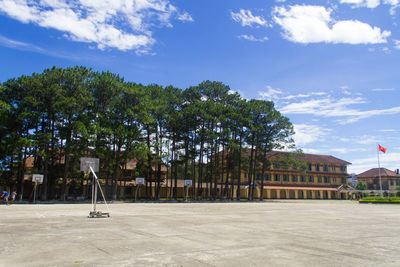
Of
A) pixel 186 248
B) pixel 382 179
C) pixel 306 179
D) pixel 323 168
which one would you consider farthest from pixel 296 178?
pixel 186 248

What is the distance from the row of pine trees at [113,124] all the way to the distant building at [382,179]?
5401 centimetres

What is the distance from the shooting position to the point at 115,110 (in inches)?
1766

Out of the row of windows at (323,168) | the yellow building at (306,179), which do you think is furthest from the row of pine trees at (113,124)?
the row of windows at (323,168)

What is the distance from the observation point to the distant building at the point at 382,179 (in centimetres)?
8962

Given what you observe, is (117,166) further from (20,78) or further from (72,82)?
(20,78)

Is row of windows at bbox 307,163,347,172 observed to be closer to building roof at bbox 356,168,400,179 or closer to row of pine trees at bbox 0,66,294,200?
building roof at bbox 356,168,400,179

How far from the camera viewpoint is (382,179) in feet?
300

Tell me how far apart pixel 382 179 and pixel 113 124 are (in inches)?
3276

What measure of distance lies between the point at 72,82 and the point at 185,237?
1425 inches

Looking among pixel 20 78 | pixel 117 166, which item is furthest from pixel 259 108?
pixel 20 78

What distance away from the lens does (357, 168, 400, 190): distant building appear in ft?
294

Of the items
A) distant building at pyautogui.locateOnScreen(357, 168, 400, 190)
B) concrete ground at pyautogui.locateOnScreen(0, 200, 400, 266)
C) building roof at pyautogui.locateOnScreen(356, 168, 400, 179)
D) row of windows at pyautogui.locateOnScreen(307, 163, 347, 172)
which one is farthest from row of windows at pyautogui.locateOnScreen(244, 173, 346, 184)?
concrete ground at pyautogui.locateOnScreen(0, 200, 400, 266)

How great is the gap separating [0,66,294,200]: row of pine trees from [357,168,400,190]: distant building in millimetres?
54014

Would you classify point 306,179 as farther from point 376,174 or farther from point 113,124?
point 113,124
